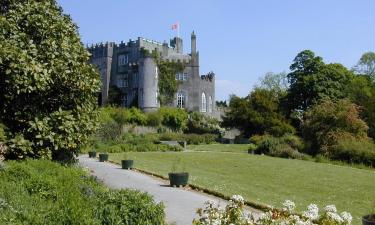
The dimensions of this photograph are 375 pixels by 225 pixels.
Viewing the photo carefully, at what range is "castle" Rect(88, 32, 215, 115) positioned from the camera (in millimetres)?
66113

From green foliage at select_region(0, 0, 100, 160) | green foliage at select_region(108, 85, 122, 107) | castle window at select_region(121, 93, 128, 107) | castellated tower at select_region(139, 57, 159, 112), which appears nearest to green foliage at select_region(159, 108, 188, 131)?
castellated tower at select_region(139, 57, 159, 112)

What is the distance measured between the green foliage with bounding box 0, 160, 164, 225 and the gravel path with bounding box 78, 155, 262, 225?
5.83ft

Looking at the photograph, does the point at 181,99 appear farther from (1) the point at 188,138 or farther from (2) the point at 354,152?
(2) the point at 354,152

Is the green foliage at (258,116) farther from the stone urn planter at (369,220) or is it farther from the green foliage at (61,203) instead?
the stone urn planter at (369,220)

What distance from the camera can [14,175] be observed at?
11.0 m

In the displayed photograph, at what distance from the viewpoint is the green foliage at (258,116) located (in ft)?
174

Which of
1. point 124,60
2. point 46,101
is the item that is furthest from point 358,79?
point 46,101

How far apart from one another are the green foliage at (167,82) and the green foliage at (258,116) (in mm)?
11803

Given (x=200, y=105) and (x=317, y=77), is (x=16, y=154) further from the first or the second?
(x=200, y=105)

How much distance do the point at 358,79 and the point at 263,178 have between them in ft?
126

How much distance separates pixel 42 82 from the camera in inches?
499

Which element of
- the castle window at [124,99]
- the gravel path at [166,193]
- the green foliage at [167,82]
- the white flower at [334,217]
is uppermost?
the green foliage at [167,82]

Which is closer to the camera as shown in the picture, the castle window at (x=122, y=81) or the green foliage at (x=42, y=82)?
the green foliage at (x=42, y=82)

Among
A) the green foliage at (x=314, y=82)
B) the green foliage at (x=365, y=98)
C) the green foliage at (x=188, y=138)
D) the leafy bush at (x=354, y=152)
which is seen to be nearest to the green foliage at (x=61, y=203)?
the leafy bush at (x=354, y=152)
